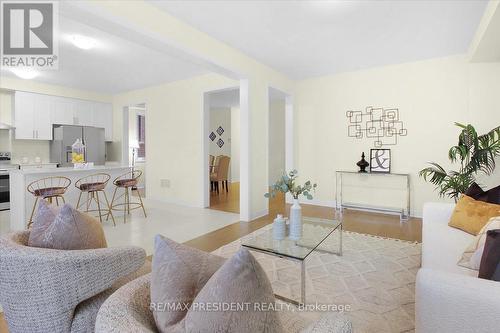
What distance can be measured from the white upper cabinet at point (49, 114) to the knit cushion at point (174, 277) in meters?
6.60

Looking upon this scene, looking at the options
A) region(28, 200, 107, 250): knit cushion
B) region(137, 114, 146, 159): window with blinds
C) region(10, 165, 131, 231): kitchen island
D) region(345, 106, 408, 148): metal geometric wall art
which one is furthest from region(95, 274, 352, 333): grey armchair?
region(137, 114, 146, 159): window with blinds

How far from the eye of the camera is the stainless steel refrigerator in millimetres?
5895

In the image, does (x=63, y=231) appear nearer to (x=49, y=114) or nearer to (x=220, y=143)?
(x=49, y=114)

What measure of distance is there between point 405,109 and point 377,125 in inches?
19.1

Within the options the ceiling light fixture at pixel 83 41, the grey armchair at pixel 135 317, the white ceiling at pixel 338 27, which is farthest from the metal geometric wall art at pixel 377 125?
the grey armchair at pixel 135 317

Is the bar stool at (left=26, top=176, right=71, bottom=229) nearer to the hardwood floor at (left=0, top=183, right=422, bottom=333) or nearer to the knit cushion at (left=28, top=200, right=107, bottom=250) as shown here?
the hardwood floor at (left=0, top=183, right=422, bottom=333)

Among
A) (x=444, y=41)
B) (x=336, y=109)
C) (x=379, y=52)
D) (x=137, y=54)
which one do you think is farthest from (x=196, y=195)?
(x=444, y=41)

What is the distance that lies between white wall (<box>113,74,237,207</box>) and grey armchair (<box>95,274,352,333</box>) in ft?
14.5

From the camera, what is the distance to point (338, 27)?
3.19 m

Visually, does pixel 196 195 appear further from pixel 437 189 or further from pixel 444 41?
pixel 444 41

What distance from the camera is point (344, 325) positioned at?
80 cm

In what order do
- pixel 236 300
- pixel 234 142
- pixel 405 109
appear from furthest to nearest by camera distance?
Answer: 1. pixel 234 142
2. pixel 405 109
3. pixel 236 300

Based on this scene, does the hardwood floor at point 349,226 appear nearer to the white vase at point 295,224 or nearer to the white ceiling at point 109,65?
the white vase at point 295,224

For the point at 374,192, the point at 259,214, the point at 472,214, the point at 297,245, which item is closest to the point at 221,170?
the point at 259,214
